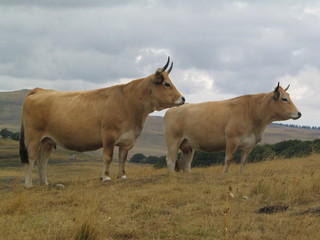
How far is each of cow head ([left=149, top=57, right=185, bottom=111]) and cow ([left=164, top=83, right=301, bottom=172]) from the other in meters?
2.73

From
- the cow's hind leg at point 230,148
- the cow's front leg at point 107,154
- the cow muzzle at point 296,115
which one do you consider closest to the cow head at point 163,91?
the cow's front leg at point 107,154

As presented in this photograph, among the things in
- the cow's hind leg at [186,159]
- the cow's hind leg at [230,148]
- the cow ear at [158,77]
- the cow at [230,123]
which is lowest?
the cow's hind leg at [186,159]

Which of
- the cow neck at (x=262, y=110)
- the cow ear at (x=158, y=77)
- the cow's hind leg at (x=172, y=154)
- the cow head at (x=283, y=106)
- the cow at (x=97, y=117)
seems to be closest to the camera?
the cow at (x=97, y=117)

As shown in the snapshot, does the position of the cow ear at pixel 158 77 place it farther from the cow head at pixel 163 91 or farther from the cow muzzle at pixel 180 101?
the cow muzzle at pixel 180 101

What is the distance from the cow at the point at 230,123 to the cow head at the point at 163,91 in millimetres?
2733

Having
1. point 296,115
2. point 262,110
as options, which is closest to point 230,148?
point 262,110

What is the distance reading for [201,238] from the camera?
681cm

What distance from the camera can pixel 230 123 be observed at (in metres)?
15.4

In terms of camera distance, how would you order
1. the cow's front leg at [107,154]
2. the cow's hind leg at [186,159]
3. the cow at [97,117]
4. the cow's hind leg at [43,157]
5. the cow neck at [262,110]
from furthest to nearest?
the cow's hind leg at [186,159], the cow neck at [262,110], the cow's hind leg at [43,157], the cow at [97,117], the cow's front leg at [107,154]

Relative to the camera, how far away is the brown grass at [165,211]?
7008 millimetres

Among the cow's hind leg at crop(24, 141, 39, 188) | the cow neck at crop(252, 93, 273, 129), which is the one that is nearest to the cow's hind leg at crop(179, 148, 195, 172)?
the cow neck at crop(252, 93, 273, 129)

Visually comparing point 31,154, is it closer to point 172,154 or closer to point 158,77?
point 158,77

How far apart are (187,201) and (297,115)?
7.75 m

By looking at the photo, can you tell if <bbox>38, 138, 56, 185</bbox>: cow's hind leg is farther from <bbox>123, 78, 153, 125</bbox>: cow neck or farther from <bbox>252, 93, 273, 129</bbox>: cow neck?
<bbox>252, 93, 273, 129</bbox>: cow neck
